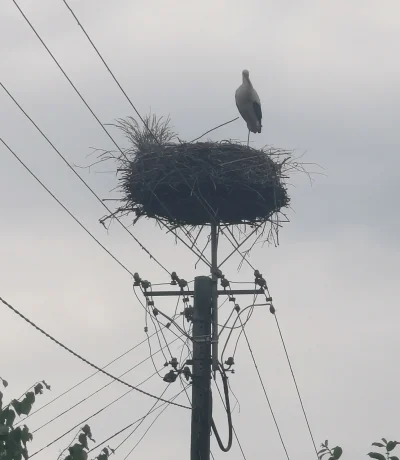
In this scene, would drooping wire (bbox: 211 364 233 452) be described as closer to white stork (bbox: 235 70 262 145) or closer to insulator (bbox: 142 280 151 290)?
insulator (bbox: 142 280 151 290)

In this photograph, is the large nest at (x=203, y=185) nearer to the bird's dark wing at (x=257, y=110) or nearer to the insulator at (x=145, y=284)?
the insulator at (x=145, y=284)

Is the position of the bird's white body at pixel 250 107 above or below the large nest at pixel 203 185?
above

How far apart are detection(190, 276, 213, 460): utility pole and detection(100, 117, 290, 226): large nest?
3.46ft

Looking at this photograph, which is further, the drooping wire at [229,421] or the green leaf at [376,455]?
the drooping wire at [229,421]

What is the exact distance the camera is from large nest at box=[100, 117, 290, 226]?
10.4 m

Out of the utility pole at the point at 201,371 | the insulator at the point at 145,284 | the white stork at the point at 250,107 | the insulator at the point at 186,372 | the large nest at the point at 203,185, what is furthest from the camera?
the white stork at the point at 250,107

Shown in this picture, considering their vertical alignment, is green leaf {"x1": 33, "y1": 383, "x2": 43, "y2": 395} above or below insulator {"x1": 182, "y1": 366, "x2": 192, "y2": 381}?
below

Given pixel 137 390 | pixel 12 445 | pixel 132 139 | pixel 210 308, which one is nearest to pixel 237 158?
pixel 132 139

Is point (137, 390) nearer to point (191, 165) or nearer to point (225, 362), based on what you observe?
point (225, 362)

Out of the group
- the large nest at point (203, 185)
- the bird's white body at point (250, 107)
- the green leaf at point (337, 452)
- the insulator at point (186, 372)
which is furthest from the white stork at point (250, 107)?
the green leaf at point (337, 452)

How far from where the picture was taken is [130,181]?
1075cm

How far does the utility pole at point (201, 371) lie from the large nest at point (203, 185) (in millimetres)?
1054

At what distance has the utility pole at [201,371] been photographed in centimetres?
887

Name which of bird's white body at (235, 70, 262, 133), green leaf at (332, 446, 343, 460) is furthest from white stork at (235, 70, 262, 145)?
green leaf at (332, 446, 343, 460)
